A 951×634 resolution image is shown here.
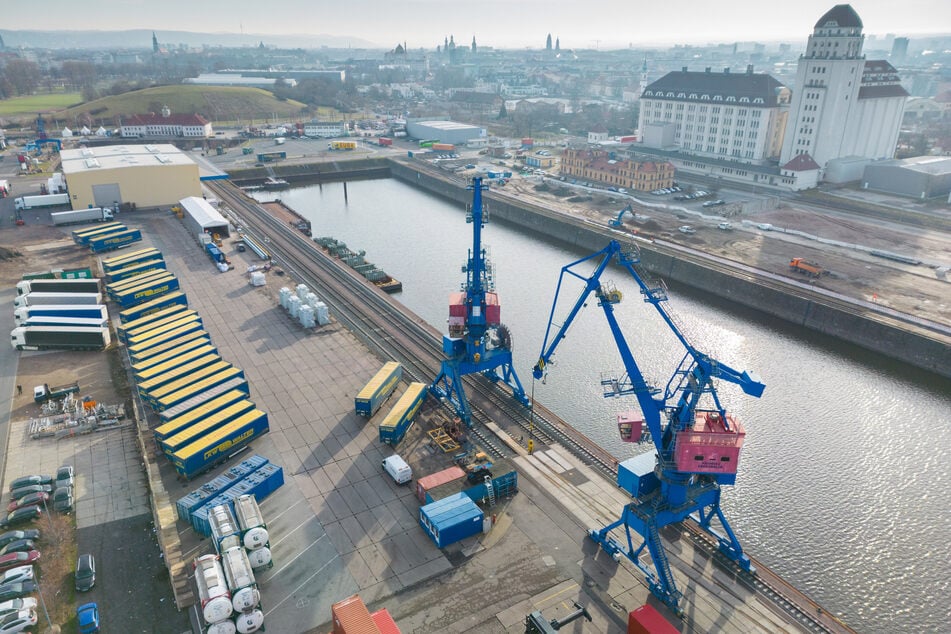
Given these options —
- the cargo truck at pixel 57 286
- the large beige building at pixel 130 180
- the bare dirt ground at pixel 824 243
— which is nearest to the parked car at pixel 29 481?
the cargo truck at pixel 57 286

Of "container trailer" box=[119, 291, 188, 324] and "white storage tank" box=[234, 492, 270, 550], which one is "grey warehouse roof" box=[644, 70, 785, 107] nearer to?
"container trailer" box=[119, 291, 188, 324]

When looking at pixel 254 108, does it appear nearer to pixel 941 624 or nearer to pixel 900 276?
pixel 900 276

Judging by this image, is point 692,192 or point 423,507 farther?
point 692,192

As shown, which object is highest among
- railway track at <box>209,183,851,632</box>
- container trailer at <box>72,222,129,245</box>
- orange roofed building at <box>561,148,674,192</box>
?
orange roofed building at <box>561,148,674,192</box>

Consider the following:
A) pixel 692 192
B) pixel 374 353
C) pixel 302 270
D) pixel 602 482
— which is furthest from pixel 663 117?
pixel 602 482

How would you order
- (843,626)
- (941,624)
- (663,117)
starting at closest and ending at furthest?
(843,626) < (941,624) < (663,117)

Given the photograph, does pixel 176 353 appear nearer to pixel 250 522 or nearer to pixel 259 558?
pixel 250 522

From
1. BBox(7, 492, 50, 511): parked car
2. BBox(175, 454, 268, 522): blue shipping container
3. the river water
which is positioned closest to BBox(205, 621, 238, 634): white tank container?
BBox(175, 454, 268, 522): blue shipping container
